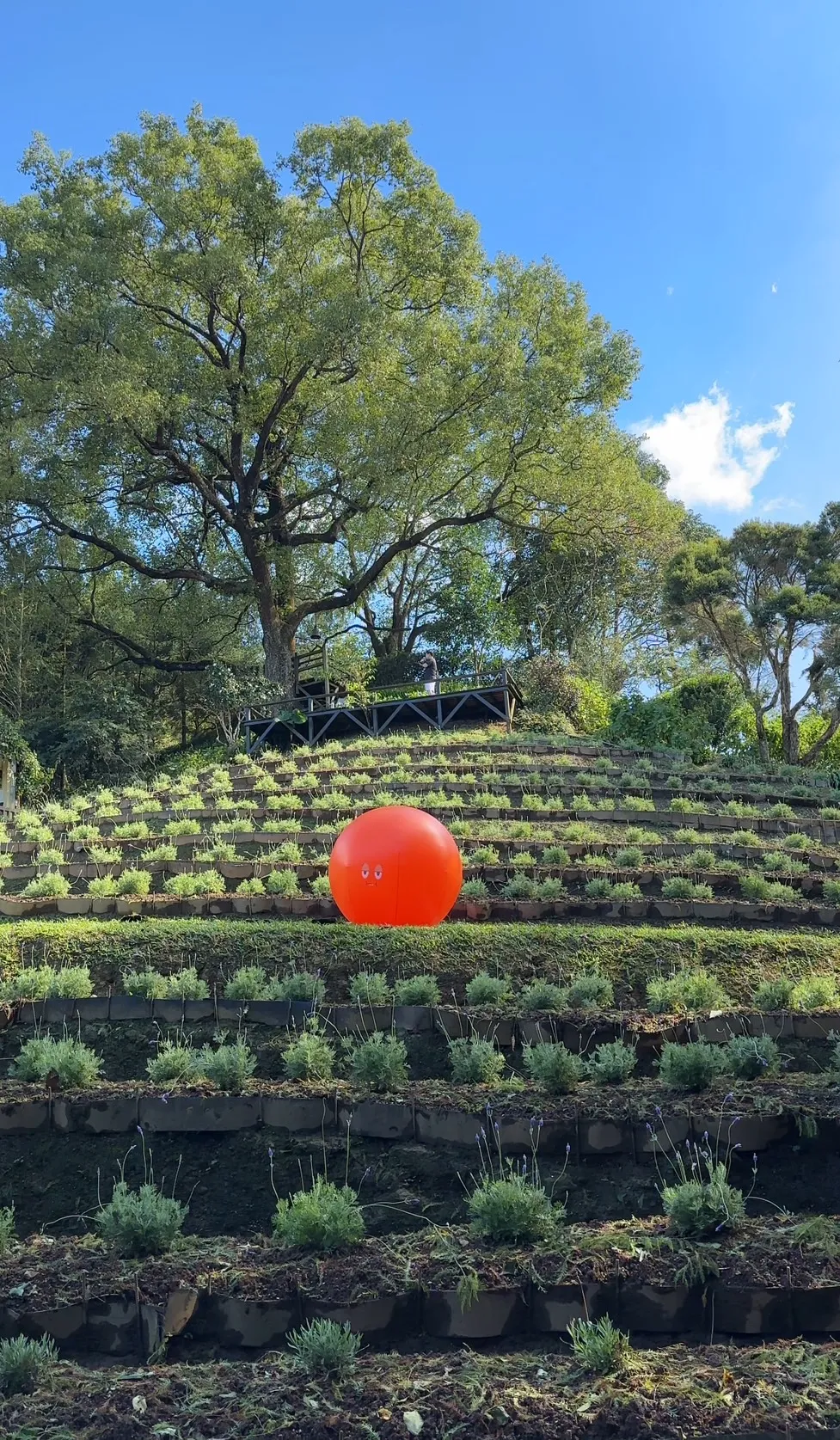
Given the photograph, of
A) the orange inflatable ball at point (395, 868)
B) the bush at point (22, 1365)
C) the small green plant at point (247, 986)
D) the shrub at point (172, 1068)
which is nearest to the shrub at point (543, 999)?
the orange inflatable ball at point (395, 868)

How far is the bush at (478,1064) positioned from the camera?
4.61 metres

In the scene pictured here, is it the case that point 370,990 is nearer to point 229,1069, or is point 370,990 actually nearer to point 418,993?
point 418,993

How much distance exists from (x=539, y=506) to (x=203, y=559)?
893 cm

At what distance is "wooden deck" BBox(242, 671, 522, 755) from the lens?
20094 mm

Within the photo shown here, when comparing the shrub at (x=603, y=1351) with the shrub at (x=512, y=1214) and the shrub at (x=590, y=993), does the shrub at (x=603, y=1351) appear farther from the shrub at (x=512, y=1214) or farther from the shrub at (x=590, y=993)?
the shrub at (x=590, y=993)

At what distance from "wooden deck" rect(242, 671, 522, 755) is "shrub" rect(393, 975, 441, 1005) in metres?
14.3

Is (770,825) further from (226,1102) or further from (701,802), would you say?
(226,1102)

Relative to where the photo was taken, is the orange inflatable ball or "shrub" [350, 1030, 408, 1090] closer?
"shrub" [350, 1030, 408, 1090]

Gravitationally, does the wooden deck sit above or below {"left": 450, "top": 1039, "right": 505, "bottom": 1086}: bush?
above

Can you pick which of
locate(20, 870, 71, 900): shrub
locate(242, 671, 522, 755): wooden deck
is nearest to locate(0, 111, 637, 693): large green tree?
locate(242, 671, 522, 755): wooden deck

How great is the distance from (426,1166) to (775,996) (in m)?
2.40

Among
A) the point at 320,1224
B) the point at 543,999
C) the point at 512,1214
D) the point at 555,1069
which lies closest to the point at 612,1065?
the point at 555,1069

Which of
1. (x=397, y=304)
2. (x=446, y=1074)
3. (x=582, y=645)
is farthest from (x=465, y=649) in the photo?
(x=446, y=1074)

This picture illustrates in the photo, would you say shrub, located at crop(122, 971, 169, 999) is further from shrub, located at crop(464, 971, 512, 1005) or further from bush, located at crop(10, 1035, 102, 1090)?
shrub, located at crop(464, 971, 512, 1005)
